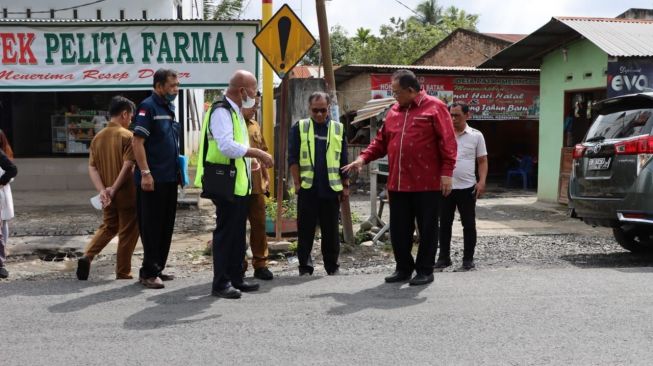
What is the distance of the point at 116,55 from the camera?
1184cm

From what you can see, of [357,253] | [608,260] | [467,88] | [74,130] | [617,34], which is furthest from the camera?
[467,88]

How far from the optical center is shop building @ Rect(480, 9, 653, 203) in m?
11.8

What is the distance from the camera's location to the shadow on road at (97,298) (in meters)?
5.05

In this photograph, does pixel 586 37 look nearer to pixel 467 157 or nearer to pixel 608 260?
pixel 608 260

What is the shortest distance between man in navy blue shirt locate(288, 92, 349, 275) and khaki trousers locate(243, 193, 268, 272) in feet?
1.32

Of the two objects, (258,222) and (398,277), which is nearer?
(398,277)

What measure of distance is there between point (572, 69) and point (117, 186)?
1027 centimetres

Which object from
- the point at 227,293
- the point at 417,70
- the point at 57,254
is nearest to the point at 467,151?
the point at 227,293

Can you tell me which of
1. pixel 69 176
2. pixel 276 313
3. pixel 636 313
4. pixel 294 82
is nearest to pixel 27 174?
pixel 69 176

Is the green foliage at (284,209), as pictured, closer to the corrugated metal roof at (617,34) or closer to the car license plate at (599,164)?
the car license plate at (599,164)

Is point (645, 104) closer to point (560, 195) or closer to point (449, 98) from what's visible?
point (560, 195)

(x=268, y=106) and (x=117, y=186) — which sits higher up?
(x=268, y=106)

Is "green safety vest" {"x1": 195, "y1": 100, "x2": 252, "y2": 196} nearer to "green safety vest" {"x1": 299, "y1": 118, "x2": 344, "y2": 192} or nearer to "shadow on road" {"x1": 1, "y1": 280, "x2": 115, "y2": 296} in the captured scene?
"green safety vest" {"x1": 299, "y1": 118, "x2": 344, "y2": 192}

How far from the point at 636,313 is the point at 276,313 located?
8.09 ft
